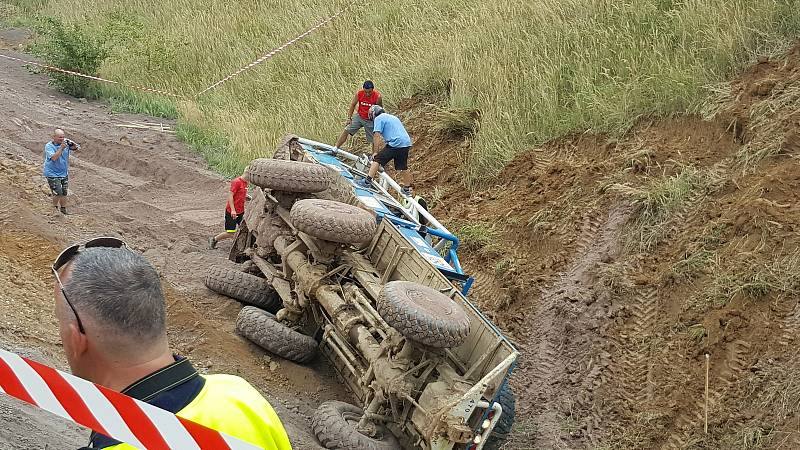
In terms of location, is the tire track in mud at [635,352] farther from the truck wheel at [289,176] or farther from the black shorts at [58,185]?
the black shorts at [58,185]

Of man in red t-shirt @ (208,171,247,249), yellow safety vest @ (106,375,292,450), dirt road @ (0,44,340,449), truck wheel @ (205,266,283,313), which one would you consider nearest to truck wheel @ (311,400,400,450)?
dirt road @ (0,44,340,449)

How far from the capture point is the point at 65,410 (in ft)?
7.30

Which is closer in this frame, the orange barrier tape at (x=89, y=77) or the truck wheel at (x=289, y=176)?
the truck wheel at (x=289, y=176)

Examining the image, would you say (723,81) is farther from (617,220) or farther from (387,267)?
(387,267)

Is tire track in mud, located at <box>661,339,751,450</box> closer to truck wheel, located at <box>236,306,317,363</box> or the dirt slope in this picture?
the dirt slope

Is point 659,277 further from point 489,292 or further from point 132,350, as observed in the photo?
point 132,350

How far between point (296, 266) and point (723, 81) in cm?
569

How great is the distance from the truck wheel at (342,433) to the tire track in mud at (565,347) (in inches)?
78.6

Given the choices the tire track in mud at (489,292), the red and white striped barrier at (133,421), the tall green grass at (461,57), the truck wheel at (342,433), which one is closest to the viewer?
the red and white striped barrier at (133,421)

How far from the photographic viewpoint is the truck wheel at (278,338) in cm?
749

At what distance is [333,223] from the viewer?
7.21m

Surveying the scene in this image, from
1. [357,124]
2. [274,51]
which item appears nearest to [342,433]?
[357,124]

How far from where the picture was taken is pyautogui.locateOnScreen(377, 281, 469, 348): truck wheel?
5891mm

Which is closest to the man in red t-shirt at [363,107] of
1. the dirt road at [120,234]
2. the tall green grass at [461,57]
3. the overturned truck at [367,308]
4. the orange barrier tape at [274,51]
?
the tall green grass at [461,57]
